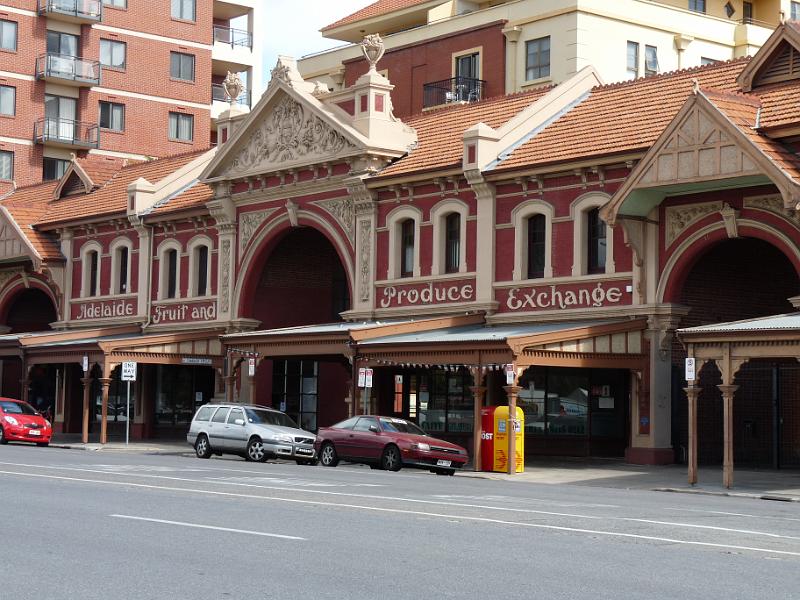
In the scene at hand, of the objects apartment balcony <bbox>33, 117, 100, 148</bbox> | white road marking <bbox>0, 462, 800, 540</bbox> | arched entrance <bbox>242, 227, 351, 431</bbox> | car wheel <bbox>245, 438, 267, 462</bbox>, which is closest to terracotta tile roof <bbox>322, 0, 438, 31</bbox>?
apartment balcony <bbox>33, 117, 100, 148</bbox>

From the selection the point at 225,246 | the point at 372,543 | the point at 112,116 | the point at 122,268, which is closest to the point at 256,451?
the point at 225,246

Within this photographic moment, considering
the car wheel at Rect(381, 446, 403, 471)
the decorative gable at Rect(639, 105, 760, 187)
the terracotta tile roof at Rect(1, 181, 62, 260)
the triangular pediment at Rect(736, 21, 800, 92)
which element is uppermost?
the triangular pediment at Rect(736, 21, 800, 92)

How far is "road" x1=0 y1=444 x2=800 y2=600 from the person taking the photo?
10.6 meters

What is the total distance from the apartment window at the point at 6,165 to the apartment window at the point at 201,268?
70.2ft

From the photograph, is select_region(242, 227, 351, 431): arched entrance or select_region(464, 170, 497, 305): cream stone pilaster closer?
select_region(464, 170, 497, 305): cream stone pilaster

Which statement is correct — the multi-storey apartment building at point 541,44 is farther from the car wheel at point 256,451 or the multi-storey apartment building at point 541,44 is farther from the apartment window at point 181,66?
the car wheel at point 256,451

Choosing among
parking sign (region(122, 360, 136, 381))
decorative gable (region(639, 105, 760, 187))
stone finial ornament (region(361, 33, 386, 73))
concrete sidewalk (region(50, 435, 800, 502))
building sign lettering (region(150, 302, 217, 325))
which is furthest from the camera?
building sign lettering (region(150, 302, 217, 325))

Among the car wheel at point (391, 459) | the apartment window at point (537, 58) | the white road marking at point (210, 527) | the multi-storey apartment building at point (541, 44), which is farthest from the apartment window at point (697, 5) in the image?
the white road marking at point (210, 527)

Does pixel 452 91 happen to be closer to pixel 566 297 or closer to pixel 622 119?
pixel 622 119

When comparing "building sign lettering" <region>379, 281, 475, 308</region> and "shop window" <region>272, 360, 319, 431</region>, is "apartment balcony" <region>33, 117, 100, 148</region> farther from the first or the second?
"building sign lettering" <region>379, 281, 475, 308</region>

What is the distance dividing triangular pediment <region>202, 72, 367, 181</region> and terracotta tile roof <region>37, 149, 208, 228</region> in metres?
6.74

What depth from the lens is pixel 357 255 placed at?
38781mm

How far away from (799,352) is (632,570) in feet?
44.3

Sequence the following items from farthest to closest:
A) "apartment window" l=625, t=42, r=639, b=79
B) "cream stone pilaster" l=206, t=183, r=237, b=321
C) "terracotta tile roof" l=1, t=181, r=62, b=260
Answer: "apartment window" l=625, t=42, r=639, b=79 → "terracotta tile roof" l=1, t=181, r=62, b=260 → "cream stone pilaster" l=206, t=183, r=237, b=321
